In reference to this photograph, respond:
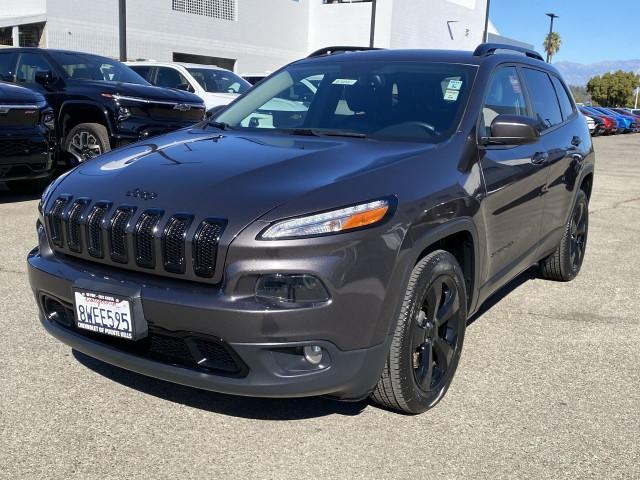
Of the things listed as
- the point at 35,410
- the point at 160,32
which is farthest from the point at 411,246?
the point at 160,32

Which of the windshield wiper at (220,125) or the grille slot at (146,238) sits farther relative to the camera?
the windshield wiper at (220,125)

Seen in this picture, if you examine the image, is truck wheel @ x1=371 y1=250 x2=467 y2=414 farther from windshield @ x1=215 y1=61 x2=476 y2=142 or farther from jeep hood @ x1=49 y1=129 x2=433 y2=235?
windshield @ x1=215 y1=61 x2=476 y2=142

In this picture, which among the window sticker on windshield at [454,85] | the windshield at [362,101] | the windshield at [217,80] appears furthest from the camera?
the windshield at [217,80]

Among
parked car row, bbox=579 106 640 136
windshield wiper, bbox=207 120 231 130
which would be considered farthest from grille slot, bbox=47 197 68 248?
parked car row, bbox=579 106 640 136

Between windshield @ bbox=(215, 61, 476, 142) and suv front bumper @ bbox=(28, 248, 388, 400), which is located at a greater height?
windshield @ bbox=(215, 61, 476, 142)

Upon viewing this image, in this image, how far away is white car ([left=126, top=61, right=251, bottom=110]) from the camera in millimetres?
12461

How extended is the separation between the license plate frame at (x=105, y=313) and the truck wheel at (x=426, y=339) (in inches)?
41.1

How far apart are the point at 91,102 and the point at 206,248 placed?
22.1 feet

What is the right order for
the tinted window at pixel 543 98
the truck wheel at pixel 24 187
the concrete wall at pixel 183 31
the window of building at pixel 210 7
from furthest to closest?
the window of building at pixel 210 7, the concrete wall at pixel 183 31, the truck wheel at pixel 24 187, the tinted window at pixel 543 98

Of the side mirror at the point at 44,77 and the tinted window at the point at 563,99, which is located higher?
the tinted window at the point at 563,99

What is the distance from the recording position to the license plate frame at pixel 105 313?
2.69 metres

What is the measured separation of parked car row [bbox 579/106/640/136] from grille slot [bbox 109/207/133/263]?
3300 cm

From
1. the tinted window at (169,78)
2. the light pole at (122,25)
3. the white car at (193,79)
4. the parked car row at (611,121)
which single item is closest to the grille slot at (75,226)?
the white car at (193,79)

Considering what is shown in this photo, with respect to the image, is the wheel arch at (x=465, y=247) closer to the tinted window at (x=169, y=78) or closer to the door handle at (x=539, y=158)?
the door handle at (x=539, y=158)
